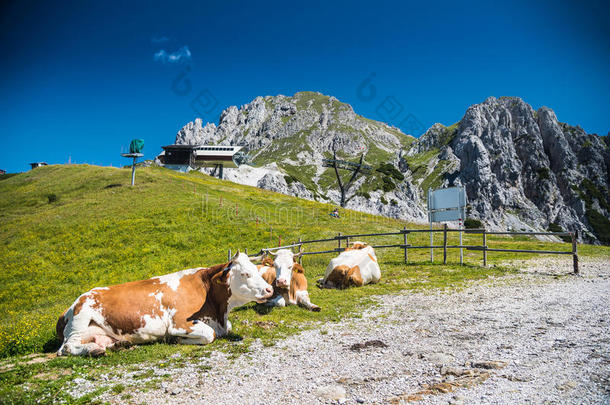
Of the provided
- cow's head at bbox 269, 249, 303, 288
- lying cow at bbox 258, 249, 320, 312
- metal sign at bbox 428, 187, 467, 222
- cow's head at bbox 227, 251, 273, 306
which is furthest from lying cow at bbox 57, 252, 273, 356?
metal sign at bbox 428, 187, 467, 222

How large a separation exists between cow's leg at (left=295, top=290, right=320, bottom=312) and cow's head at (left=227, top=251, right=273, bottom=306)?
2746 millimetres

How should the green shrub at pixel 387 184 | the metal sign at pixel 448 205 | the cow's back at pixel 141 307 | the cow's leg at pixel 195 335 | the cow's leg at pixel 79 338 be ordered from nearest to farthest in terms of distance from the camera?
the cow's leg at pixel 79 338
the cow's back at pixel 141 307
the cow's leg at pixel 195 335
the metal sign at pixel 448 205
the green shrub at pixel 387 184

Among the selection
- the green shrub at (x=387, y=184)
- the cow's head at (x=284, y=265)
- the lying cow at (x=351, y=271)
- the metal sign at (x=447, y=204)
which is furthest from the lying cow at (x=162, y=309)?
the green shrub at (x=387, y=184)

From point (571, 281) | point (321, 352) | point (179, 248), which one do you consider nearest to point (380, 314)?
point (321, 352)

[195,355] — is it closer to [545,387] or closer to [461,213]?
[545,387]

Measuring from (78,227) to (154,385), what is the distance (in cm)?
2872

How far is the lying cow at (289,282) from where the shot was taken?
909 centimetres

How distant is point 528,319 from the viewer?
6.97 metres

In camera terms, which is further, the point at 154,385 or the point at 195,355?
the point at 195,355

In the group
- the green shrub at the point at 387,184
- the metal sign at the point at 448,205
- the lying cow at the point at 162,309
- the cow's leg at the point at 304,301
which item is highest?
the green shrub at the point at 387,184

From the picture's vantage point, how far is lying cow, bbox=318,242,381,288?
38.4 feet

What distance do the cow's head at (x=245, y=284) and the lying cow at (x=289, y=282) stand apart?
229cm


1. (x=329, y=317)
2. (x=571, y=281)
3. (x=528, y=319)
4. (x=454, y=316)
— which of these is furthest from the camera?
(x=571, y=281)

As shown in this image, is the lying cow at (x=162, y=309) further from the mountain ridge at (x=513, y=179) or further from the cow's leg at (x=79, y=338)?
the mountain ridge at (x=513, y=179)
